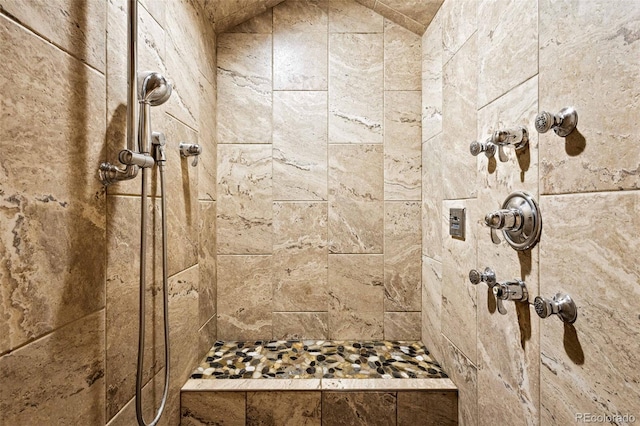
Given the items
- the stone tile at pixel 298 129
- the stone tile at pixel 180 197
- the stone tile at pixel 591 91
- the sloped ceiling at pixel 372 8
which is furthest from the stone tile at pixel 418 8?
the stone tile at pixel 180 197

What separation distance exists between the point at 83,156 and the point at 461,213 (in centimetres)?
124

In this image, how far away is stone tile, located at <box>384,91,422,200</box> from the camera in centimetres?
170

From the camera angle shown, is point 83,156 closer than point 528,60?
Yes

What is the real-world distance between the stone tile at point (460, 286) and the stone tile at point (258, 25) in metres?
1.30

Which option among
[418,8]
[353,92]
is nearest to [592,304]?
[353,92]

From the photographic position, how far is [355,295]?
171 centimetres

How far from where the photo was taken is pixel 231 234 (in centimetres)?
170

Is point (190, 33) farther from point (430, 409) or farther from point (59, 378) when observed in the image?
point (430, 409)

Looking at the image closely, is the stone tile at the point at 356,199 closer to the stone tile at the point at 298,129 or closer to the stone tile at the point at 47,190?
the stone tile at the point at 298,129

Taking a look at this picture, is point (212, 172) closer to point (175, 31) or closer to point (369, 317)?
point (175, 31)

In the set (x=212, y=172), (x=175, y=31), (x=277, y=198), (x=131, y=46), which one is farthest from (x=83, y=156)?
(x=277, y=198)

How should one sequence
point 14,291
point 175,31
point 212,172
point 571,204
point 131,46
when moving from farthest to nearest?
point 212,172 < point 175,31 < point 131,46 < point 571,204 < point 14,291

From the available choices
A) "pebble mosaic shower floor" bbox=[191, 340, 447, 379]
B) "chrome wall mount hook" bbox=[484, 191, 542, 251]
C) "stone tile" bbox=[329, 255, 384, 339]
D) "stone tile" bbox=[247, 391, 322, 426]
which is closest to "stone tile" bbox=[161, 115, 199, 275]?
"pebble mosaic shower floor" bbox=[191, 340, 447, 379]

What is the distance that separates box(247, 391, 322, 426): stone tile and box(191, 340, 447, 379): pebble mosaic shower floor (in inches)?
3.4
